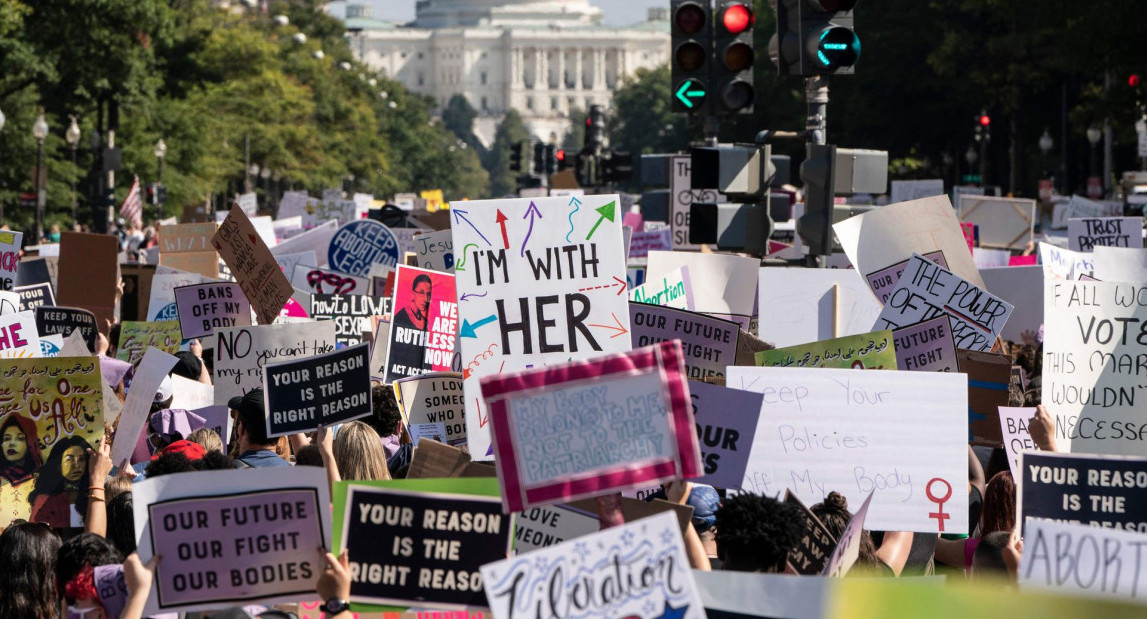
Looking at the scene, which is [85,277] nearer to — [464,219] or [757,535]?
[464,219]

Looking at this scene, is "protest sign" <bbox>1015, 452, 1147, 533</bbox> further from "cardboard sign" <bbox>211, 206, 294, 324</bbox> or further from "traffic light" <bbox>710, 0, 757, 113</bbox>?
"traffic light" <bbox>710, 0, 757, 113</bbox>

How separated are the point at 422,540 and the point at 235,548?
498mm

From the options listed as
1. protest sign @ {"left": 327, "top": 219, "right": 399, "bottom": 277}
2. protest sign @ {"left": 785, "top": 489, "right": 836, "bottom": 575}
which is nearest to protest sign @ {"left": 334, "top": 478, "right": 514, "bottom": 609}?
protest sign @ {"left": 785, "top": 489, "right": 836, "bottom": 575}

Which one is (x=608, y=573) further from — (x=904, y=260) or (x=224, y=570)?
(x=904, y=260)

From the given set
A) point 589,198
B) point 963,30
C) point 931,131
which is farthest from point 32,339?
point 931,131

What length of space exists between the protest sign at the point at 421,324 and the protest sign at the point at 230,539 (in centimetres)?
498

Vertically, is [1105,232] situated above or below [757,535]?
above

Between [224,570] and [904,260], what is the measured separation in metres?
5.87

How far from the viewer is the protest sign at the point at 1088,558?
379cm

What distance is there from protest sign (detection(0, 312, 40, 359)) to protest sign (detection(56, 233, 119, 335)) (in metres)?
4.46

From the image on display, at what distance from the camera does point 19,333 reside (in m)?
8.28

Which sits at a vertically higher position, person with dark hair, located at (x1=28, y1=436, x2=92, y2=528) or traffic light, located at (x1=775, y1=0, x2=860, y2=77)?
traffic light, located at (x1=775, y1=0, x2=860, y2=77)

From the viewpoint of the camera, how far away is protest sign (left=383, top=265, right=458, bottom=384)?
959cm

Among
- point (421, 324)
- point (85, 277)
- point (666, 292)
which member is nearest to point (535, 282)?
point (421, 324)
